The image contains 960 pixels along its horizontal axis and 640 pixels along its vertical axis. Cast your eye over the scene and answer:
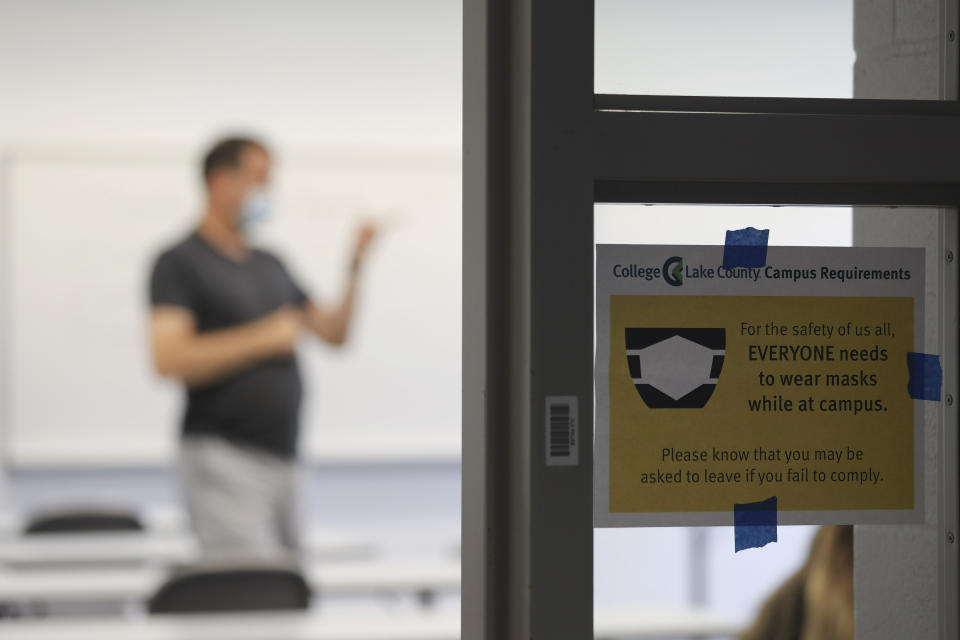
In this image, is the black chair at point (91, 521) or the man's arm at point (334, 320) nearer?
the man's arm at point (334, 320)

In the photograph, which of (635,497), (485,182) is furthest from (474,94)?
(635,497)

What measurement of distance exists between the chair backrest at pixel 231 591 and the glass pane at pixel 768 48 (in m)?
2.24

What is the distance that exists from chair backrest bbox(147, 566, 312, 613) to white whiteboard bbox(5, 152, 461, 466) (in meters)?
2.00

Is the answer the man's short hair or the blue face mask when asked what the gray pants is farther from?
the man's short hair

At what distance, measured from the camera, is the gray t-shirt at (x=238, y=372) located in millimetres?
3605

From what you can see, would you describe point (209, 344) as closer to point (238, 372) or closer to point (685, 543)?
point (238, 372)

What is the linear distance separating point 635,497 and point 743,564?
0.54 feet

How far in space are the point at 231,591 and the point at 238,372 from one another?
95cm

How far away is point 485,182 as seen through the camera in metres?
1.04

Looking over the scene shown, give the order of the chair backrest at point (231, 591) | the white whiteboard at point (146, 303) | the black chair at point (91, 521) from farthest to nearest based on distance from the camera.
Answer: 1. the white whiteboard at point (146, 303)
2. the black chair at point (91, 521)
3. the chair backrest at point (231, 591)

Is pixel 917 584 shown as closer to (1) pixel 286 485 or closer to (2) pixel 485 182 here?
(2) pixel 485 182

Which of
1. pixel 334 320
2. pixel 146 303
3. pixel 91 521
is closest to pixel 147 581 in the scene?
pixel 91 521

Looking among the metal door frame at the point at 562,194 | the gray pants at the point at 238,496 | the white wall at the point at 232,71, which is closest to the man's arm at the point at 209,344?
the gray pants at the point at 238,496

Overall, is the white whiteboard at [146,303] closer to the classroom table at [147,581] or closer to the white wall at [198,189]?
the white wall at [198,189]
